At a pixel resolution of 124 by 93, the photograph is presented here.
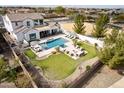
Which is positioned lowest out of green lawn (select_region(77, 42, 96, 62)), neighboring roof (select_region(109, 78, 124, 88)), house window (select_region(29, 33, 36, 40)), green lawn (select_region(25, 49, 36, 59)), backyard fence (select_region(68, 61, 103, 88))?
neighboring roof (select_region(109, 78, 124, 88))

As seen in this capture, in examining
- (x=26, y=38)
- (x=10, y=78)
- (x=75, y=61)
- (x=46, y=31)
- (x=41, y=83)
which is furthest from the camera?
(x=46, y=31)

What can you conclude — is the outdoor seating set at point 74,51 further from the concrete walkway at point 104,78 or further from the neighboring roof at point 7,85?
the neighboring roof at point 7,85

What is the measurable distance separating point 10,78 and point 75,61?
408 inches

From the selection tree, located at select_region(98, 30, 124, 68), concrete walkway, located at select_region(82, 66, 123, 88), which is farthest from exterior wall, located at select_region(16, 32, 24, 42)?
concrete walkway, located at select_region(82, 66, 123, 88)

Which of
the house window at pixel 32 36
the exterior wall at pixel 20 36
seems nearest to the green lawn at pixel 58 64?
the exterior wall at pixel 20 36

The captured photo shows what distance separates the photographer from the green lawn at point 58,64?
21.0m

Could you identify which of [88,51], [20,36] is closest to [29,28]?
[20,36]

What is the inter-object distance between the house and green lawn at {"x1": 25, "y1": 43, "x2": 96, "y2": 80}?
5.97m

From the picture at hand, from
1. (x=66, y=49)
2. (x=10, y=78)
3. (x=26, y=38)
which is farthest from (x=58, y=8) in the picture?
(x=10, y=78)

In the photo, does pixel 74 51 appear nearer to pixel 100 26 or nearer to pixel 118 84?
pixel 100 26

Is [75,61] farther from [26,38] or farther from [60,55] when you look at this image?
[26,38]

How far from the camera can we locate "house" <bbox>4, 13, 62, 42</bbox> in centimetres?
3234

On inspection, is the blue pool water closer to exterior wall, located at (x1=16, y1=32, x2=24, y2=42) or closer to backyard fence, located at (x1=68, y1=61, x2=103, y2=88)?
exterior wall, located at (x1=16, y1=32, x2=24, y2=42)

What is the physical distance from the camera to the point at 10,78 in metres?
20.3
